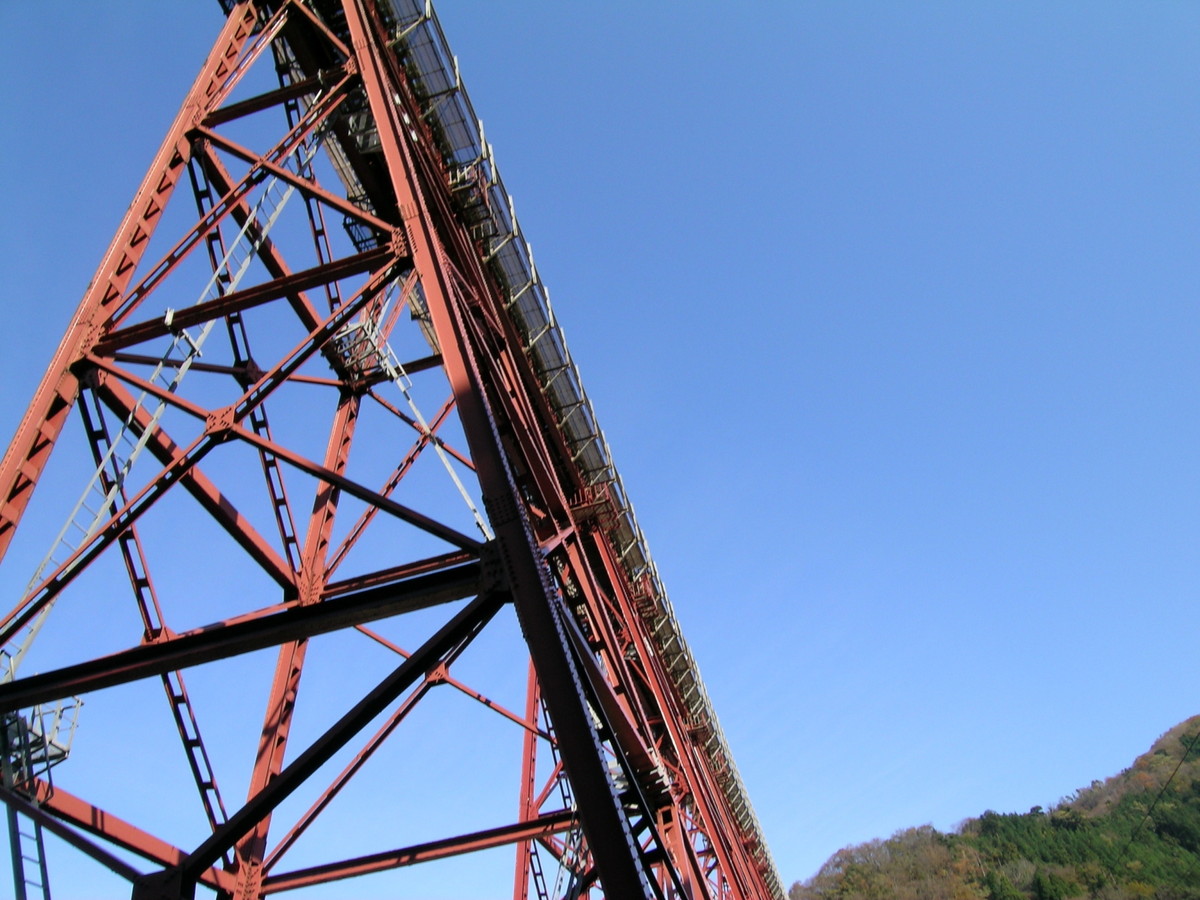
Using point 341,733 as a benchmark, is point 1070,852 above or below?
below

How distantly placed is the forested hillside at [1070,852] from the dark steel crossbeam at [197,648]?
70807 millimetres

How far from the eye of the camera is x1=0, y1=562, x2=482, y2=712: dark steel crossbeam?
498 cm

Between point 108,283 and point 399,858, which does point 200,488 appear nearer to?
point 108,283

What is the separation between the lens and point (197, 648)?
510 cm

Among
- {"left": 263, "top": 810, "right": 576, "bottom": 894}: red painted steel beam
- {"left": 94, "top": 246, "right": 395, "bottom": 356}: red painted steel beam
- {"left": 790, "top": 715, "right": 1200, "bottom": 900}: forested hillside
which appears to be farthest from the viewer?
{"left": 790, "top": 715, "right": 1200, "bottom": 900}: forested hillside

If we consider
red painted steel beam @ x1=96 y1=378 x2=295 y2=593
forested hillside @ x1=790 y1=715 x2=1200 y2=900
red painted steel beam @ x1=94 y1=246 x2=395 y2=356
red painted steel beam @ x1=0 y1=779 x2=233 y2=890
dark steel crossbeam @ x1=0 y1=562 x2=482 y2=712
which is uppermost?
red painted steel beam @ x1=94 y1=246 x2=395 y2=356

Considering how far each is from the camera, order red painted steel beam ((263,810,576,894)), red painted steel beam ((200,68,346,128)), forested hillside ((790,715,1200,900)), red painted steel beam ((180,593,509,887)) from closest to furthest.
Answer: red painted steel beam ((180,593,509,887))
red painted steel beam ((263,810,576,894))
red painted steel beam ((200,68,346,128))
forested hillside ((790,715,1200,900))

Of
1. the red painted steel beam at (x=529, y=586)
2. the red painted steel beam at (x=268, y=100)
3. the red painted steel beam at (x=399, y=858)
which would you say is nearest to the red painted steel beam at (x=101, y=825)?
the red painted steel beam at (x=399, y=858)

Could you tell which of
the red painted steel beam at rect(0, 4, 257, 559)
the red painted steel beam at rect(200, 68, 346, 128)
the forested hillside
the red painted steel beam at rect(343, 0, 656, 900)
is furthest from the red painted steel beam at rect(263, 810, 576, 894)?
the forested hillside

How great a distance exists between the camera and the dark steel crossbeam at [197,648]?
4980 millimetres

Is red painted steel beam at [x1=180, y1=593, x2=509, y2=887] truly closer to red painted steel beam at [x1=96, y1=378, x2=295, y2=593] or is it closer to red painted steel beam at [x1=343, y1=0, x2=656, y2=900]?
red painted steel beam at [x1=343, y1=0, x2=656, y2=900]

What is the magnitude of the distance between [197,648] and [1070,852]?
259ft

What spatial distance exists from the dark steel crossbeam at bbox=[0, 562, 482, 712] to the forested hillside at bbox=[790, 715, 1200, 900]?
70.8 meters

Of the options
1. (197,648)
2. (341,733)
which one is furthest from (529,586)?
(197,648)
